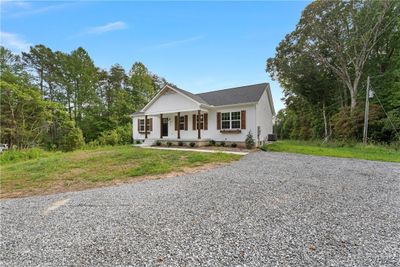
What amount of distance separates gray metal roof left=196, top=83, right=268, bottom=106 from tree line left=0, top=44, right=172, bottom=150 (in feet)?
32.3

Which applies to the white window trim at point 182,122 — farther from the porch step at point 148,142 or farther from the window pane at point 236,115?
the window pane at point 236,115

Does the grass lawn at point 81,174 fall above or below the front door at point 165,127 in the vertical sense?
below

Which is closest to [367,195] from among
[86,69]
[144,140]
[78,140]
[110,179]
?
[110,179]

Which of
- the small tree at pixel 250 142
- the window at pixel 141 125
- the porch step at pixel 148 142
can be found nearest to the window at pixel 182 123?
the porch step at pixel 148 142

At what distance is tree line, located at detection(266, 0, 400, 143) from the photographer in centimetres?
1412

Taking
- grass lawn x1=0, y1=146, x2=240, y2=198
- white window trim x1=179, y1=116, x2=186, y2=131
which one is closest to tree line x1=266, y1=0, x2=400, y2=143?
white window trim x1=179, y1=116, x2=186, y2=131

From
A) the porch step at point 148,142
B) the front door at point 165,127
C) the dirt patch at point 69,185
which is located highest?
the front door at point 165,127

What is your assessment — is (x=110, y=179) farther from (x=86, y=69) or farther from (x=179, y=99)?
(x=86, y=69)

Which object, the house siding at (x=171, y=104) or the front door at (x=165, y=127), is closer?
the house siding at (x=171, y=104)

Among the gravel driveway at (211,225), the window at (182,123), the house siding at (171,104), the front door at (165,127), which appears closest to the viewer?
the gravel driveway at (211,225)

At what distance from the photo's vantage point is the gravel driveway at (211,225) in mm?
1938

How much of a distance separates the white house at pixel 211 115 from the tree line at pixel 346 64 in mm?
6225

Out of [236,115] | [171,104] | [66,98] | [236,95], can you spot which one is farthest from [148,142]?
[66,98]

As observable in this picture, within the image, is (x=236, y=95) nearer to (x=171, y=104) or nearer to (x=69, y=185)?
(x=171, y=104)
